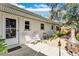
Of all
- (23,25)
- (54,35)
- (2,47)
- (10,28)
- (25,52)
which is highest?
(23,25)

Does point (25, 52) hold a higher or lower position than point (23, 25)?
lower

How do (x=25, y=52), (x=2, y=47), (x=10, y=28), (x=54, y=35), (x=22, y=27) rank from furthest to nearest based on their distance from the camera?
(x=22, y=27)
(x=10, y=28)
(x=54, y=35)
(x=25, y=52)
(x=2, y=47)

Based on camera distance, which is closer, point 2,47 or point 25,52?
point 2,47

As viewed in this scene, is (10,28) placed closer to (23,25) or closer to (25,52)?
(23,25)

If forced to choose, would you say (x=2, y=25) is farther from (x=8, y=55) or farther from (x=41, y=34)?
(x=41, y=34)

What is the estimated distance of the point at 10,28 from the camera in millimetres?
6297

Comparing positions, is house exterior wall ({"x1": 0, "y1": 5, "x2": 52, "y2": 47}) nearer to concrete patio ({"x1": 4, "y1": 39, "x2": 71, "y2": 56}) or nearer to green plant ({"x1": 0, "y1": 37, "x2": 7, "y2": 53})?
green plant ({"x1": 0, "y1": 37, "x2": 7, "y2": 53})

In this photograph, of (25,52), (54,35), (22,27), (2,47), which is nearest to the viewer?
(2,47)

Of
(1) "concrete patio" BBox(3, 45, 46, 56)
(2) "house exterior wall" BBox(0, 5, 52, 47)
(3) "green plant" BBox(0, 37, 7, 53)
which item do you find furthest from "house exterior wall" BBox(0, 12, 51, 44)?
(1) "concrete patio" BBox(3, 45, 46, 56)

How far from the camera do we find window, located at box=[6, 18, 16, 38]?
20.2ft

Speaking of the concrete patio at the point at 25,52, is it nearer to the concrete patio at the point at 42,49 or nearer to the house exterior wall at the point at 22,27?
the concrete patio at the point at 42,49

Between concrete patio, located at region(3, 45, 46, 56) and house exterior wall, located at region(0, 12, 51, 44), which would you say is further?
house exterior wall, located at region(0, 12, 51, 44)

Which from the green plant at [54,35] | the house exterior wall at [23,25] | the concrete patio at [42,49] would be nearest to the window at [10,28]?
the house exterior wall at [23,25]

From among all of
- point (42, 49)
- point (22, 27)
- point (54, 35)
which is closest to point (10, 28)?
point (22, 27)
